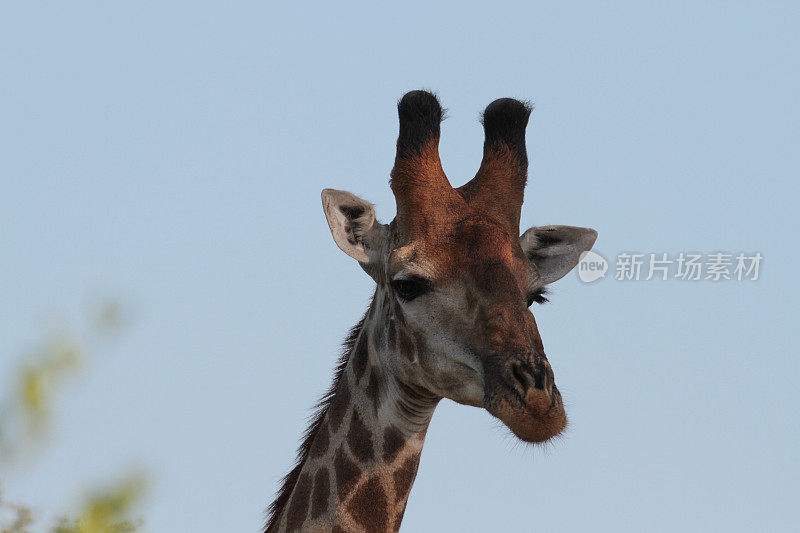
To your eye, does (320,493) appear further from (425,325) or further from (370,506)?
(425,325)

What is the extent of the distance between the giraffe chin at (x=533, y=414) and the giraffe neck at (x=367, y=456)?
123 centimetres

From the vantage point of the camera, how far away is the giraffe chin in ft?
20.2

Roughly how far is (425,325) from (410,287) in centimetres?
36

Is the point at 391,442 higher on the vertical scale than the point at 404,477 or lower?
higher

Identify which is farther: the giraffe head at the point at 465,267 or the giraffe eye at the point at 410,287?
the giraffe eye at the point at 410,287

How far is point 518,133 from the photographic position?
843 cm

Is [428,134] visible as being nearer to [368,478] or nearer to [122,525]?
[368,478]

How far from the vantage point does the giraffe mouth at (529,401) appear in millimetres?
6176

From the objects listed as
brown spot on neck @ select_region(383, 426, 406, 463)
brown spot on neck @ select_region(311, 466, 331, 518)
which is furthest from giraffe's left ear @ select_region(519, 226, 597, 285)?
brown spot on neck @ select_region(311, 466, 331, 518)

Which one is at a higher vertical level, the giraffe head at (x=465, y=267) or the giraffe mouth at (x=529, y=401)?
the giraffe head at (x=465, y=267)

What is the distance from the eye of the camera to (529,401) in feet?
20.3

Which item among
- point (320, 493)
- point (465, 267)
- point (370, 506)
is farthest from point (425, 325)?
point (320, 493)

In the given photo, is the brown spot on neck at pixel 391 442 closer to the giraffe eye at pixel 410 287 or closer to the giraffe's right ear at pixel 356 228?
the giraffe eye at pixel 410 287

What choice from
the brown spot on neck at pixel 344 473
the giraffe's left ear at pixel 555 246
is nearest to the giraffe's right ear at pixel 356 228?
the giraffe's left ear at pixel 555 246
